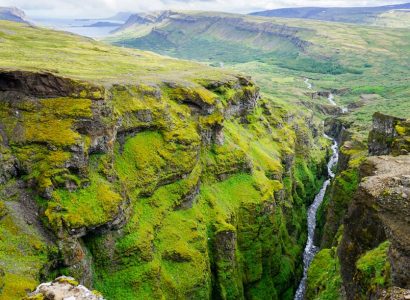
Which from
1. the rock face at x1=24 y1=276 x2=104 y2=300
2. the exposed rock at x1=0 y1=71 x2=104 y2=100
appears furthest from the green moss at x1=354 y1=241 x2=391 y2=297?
the exposed rock at x1=0 y1=71 x2=104 y2=100

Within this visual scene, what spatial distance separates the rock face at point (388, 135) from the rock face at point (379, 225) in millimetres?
14230

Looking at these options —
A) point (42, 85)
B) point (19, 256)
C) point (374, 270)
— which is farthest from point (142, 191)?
point (374, 270)

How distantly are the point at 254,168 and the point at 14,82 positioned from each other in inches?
1929

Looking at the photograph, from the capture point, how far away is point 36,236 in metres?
49.0

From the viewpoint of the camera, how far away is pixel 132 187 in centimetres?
6391

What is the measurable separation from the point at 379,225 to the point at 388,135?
39115 mm

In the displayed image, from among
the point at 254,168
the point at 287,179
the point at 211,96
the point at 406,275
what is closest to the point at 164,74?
the point at 211,96

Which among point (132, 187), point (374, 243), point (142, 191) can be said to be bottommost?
point (142, 191)

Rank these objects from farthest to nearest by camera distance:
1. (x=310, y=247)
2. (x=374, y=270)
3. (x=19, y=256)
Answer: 1. (x=310, y=247)
2. (x=19, y=256)
3. (x=374, y=270)

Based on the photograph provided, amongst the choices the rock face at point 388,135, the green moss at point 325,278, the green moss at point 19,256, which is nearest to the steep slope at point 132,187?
the green moss at point 19,256

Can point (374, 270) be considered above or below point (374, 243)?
above

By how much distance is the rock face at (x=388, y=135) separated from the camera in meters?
71.4

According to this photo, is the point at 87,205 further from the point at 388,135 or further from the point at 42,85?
the point at 388,135

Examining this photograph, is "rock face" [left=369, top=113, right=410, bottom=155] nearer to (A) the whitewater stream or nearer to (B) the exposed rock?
(A) the whitewater stream
